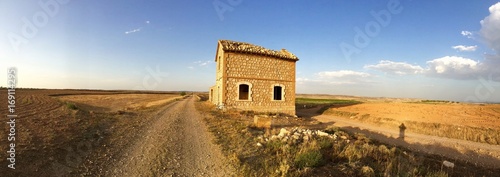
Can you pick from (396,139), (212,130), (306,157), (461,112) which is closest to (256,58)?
(212,130)

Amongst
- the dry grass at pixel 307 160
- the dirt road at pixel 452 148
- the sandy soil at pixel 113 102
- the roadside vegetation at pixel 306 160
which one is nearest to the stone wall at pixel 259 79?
the dirt road at pixel 452 148

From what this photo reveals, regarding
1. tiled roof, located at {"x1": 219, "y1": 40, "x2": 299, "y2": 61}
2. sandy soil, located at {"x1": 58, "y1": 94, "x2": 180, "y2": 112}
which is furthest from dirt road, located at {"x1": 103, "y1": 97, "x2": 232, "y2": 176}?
sandy soil, located at {"x1": 58, "y1": 94, "x2": 180, "y2": 112}

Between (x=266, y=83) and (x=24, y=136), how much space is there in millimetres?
15280

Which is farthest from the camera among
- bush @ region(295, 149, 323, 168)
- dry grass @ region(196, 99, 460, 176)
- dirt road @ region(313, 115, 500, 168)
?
dirt road @ region(313, 115, 500, 168)

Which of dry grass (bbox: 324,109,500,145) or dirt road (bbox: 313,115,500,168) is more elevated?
dry grass (bbox: 324,109,500,145)

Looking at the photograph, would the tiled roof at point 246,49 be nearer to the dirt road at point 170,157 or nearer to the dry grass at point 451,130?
the dry grass at point 451,130

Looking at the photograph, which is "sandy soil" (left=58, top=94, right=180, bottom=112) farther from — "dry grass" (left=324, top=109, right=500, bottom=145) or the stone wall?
"dry grass" (left=324, top=109, right=500, bottom=145)

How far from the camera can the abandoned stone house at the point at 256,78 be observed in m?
18.6

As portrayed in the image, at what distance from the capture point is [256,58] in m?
19.5

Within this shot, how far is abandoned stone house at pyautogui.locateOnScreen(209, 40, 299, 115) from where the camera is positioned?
18.6 m

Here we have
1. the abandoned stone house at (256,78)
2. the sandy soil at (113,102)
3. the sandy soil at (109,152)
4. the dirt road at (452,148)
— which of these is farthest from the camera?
the sandy soil at (113,102)

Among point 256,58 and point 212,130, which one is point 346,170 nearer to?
point 212,130

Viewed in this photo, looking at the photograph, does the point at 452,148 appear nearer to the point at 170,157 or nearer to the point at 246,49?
the point at 170,157

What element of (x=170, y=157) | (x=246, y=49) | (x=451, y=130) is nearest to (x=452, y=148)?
(x=451, y=130)
